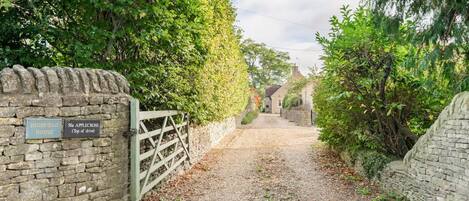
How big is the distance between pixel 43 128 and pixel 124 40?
12.4ft

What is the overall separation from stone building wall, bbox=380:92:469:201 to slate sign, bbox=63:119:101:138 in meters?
5.37

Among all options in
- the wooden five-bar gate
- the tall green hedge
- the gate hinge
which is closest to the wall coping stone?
the wooden five-bar gate

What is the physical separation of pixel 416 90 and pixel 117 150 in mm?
6524

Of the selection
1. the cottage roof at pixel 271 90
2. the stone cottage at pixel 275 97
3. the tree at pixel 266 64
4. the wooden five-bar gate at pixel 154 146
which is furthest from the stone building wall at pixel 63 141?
the cottage roof at pixel 271 90

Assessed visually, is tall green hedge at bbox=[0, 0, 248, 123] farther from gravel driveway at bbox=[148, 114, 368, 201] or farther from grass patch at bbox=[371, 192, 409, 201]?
grass patch at bbox=[371, 192, 409, 201]

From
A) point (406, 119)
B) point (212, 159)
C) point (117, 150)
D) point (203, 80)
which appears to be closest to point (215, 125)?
point (212, 159)

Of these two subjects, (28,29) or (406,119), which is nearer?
(28,29)

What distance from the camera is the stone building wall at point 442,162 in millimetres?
4988

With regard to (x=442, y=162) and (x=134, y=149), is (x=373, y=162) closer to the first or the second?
(x=442, y=162)

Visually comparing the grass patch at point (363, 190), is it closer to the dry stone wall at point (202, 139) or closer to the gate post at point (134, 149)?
the gate post at point (134, 149)

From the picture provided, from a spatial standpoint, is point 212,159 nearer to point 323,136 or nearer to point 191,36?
point 323,136

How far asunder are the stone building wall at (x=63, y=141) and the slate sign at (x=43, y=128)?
0.07 m

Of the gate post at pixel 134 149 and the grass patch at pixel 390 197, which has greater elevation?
the gate post at pixel 134 149

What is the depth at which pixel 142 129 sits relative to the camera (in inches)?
267
